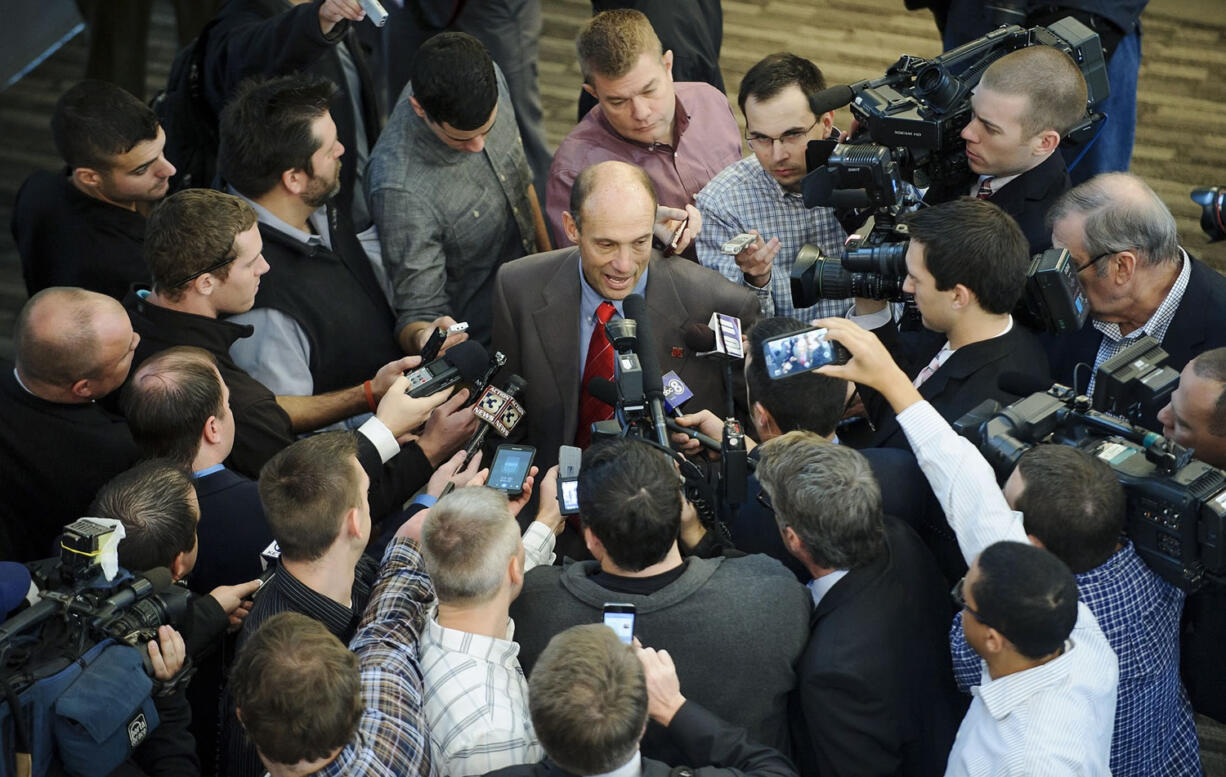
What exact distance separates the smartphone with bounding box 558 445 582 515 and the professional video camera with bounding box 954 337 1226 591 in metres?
0.91

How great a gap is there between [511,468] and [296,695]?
100cm

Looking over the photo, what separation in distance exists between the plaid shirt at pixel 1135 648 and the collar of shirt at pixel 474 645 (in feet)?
3.23

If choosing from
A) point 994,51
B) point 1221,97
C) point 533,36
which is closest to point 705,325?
point 994,51

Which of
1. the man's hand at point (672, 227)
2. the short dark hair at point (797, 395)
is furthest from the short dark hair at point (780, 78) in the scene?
the short dark hair at point (797, 395)

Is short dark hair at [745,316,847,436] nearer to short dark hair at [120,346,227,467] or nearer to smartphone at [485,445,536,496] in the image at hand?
smartphone at [485,445,536,496]

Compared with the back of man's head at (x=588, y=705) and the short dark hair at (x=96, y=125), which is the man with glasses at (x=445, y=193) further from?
the back of man's head at (x=588, y=705)

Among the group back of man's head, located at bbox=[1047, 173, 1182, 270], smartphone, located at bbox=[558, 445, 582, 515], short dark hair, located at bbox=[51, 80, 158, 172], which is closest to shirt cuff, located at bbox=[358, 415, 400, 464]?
smartphone, located at bbox=[558, 445, 582, 515]

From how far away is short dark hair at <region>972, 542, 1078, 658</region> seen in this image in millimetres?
2389

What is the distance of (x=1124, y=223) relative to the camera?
3.36 metres

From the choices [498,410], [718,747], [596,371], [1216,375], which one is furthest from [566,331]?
[1216,375]

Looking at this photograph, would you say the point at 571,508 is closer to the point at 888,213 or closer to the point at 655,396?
the point at 655,396

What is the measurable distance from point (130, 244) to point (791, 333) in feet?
7.53

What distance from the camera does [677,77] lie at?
192 inches

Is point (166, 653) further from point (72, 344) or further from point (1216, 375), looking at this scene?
point (1216, 375)
